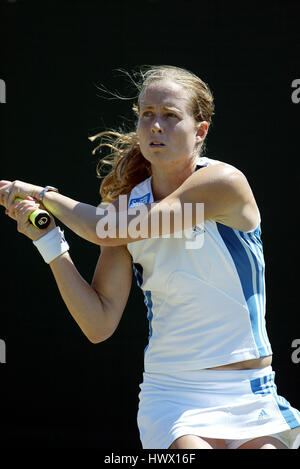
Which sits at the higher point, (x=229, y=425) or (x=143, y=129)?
(x=143, y=129)

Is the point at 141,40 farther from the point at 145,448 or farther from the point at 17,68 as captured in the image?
the point at 145,448

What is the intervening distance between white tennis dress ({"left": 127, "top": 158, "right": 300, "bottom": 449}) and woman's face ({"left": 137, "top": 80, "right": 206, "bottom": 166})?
245mm

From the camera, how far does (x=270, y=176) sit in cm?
388

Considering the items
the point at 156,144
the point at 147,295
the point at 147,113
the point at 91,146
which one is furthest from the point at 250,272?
the point at 91,146

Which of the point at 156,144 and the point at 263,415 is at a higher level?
the point at 156,144

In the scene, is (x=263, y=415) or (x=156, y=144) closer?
(x=263, y=415)

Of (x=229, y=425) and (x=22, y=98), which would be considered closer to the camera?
(x=229, y=425)

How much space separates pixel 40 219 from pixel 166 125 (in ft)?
1.55

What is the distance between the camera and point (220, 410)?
221cm

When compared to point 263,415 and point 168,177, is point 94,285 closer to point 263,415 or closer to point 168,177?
point 168,177

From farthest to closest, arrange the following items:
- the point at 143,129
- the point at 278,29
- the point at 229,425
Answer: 1. the point at 278,29
2. the point at 143,129
3. the point at 229,425

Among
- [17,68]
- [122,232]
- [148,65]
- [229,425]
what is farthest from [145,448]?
[17,68]

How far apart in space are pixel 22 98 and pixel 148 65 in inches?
28.4

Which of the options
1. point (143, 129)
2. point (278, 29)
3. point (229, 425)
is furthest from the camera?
point (278, 29)
